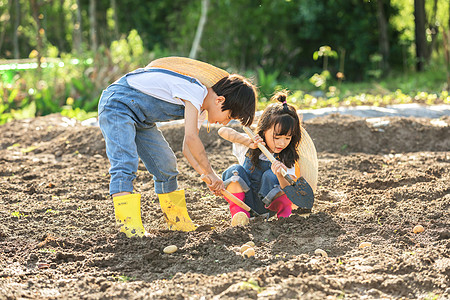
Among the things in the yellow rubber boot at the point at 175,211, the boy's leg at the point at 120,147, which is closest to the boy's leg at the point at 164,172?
the yellow rubber boot at the point at 175,211

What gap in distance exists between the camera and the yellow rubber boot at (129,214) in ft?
8.97

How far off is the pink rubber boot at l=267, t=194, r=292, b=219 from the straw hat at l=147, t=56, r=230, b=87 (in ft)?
2.64

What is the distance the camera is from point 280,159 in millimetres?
3207

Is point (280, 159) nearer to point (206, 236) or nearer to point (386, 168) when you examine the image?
point (206, 236)

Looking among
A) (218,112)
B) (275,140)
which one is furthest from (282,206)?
(218,112)

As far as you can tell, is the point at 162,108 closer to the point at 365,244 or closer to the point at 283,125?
the point at 283,125

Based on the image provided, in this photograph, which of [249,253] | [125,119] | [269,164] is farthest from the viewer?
[269,164]

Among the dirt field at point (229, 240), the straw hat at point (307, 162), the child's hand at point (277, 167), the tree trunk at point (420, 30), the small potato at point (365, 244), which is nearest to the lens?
the dirt field at point (229, 240)

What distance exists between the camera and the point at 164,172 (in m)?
3.10

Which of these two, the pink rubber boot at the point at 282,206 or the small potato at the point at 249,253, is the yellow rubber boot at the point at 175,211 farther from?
the small potato at the point at 249,253

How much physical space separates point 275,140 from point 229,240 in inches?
28.1

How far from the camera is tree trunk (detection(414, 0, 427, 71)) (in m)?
11.1

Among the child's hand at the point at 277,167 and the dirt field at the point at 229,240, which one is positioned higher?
the child's hand at the point at 277,167

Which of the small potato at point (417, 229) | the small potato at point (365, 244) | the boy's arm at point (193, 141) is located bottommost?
the small potato at point (417, 229)
